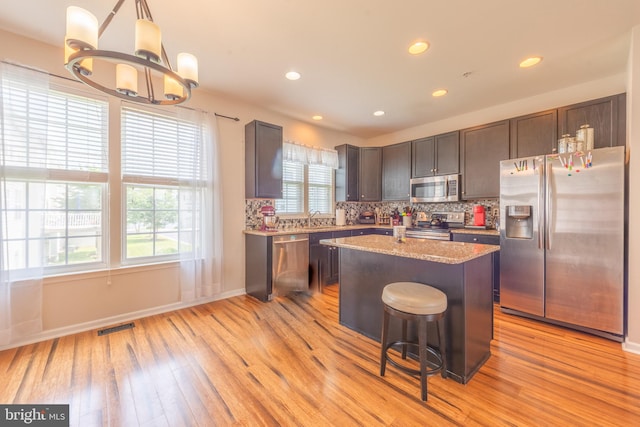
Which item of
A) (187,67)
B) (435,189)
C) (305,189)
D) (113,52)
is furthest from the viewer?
(305,189)

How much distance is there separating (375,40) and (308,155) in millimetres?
2413

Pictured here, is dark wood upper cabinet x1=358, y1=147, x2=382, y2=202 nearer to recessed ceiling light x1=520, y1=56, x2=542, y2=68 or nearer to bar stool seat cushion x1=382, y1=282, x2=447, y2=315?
recessed ceiling light x1=520, y1=56, x2=542, y2=68

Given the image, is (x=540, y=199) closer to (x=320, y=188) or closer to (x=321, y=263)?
(x=321, y=263)

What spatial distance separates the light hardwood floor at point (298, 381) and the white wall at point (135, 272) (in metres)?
0.28

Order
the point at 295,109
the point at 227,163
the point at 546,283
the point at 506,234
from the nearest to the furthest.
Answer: the point at 546,283 < the point at 506,234 < the point at 227,163 < the point at 295,109

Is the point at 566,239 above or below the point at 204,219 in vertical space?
below

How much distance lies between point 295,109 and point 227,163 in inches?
53.2

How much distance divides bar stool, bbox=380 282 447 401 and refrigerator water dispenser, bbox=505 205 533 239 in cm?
183

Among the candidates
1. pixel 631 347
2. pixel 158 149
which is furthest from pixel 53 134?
pixel 631 347

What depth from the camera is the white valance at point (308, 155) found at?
4.41 metres

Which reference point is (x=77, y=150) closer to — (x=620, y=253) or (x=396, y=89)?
(x=396, y=89)

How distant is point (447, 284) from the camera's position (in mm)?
1953

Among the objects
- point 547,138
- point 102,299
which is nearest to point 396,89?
point 547,138

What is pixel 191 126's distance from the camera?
3344 millimetres
